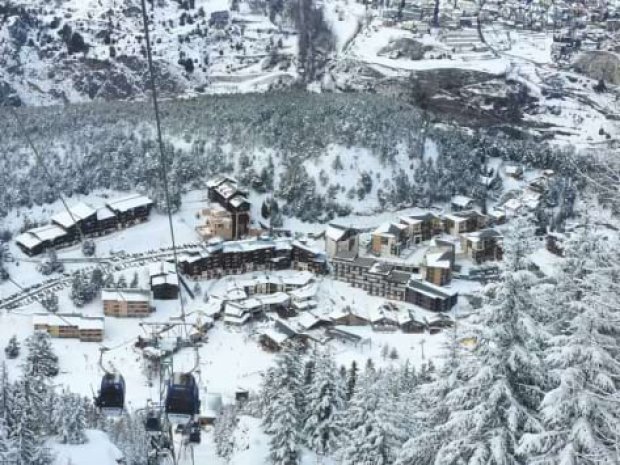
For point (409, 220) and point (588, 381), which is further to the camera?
point (409, 220)

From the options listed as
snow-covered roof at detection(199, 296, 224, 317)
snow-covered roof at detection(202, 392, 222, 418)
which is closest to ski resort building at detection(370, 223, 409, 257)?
snow-covered roof at detection(199, 296, 224, 317)

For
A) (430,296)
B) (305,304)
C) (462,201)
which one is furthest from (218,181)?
(430,296)

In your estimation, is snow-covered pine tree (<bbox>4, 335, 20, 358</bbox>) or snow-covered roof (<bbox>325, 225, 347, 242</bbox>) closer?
snow-covered pine tree (<bbox>4, 335, 20, 358</bbox>)

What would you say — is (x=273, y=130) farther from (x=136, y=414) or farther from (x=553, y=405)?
(x=553, y=405)

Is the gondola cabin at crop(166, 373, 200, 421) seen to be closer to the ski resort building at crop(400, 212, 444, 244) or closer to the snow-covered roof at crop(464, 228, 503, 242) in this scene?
the snow-covered roof at crop(464, 228, 503, 242)

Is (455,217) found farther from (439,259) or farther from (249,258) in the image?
(249,258)

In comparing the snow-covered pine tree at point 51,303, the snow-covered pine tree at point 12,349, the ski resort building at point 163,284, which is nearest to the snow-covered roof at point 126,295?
the ski resort building at point 163,284
